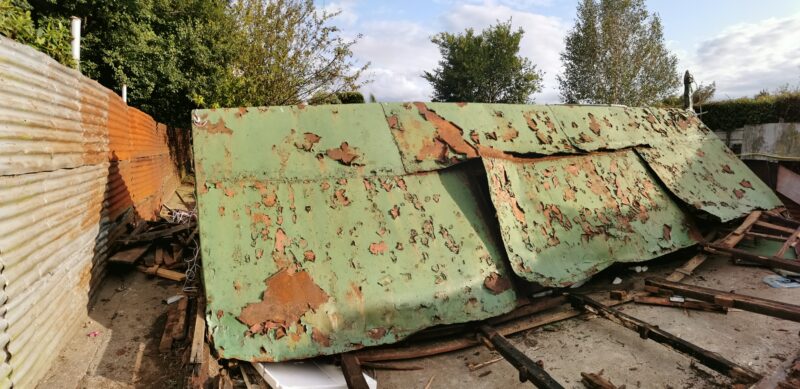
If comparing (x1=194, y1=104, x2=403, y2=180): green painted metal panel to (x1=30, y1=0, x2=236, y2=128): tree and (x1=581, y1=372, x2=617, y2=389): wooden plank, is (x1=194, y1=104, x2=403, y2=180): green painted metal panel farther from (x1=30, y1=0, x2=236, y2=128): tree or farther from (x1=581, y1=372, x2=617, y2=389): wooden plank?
(x1=30, y1=0, x2=236, y2=128): tree

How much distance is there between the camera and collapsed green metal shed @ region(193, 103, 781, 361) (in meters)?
2.84

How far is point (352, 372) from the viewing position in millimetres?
2506

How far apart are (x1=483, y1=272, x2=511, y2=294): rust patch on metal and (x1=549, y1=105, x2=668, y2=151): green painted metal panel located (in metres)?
1.97

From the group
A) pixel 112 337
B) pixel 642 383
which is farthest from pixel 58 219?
pixel 642 383

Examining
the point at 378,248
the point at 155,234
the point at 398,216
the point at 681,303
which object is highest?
the point at 398,216

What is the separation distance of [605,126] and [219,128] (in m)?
4.25

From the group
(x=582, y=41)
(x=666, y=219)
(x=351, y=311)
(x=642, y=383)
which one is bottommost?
(x=642, y=383)

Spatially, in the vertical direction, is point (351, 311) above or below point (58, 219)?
Answer: below

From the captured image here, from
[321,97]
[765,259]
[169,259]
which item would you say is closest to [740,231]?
[765,259]

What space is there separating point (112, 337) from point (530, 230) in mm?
3457

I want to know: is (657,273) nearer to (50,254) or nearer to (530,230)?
(530,230)

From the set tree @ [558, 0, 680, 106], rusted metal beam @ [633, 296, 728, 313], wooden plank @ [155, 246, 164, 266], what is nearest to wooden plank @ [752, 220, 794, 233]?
rusted metal beam @ [633, 296, 728, 313]

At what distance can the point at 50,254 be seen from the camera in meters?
2.67

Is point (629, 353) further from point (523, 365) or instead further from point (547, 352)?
point (523, 365)
